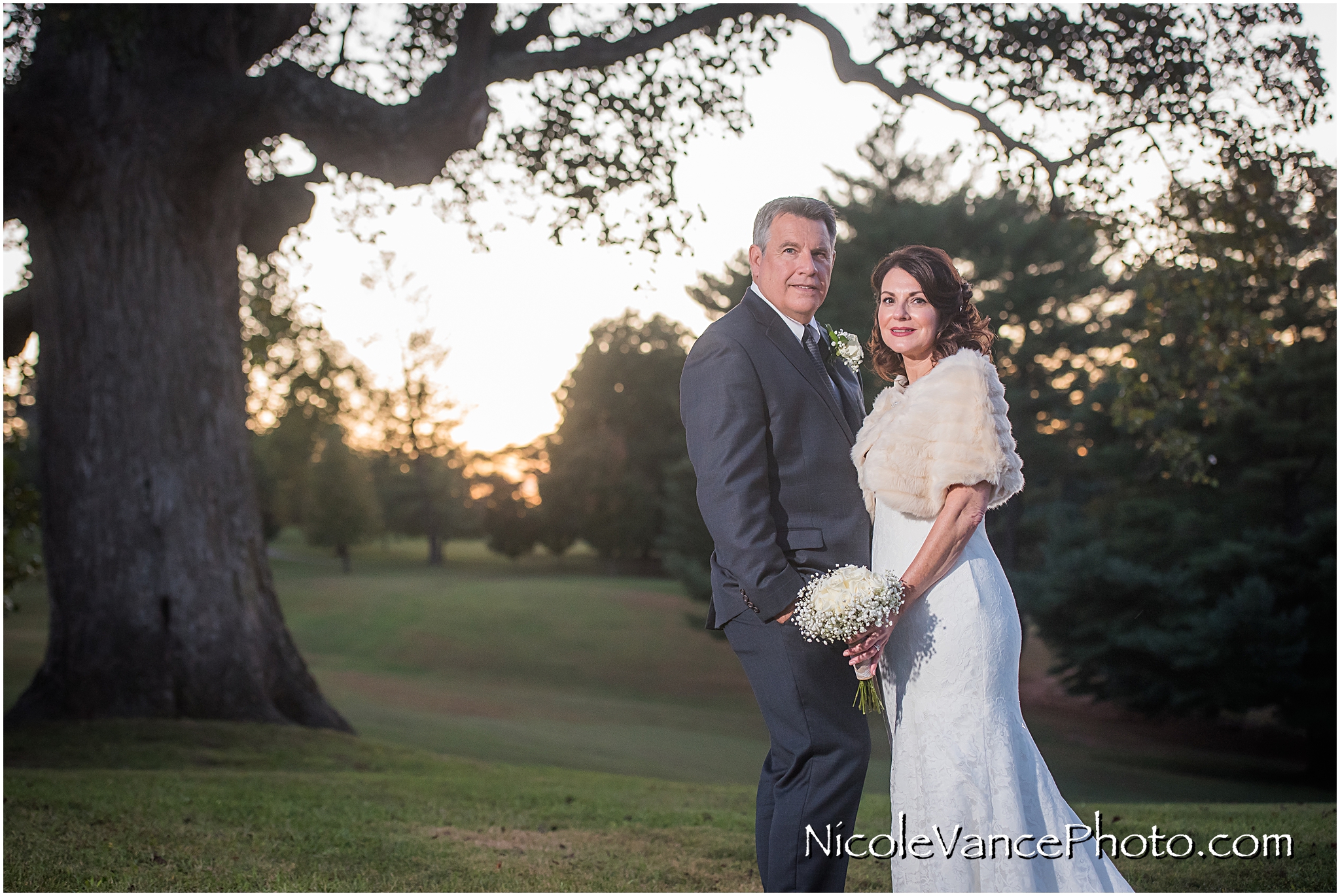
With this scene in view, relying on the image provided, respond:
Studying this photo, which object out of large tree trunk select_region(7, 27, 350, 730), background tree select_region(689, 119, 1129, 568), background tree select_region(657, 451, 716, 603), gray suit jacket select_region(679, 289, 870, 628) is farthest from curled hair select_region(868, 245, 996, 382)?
background tree select_region(657, 451, 716, 603)

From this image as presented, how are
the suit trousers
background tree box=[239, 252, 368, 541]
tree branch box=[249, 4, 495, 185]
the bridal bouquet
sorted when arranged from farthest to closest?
background tree box=[239, 252, 368, 541] < tree branch box=[249, 4, 495, 185] < the suit trousers < the bridal bouquet

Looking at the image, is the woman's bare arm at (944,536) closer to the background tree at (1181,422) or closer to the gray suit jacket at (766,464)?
the gray suit jacket at (766,464)

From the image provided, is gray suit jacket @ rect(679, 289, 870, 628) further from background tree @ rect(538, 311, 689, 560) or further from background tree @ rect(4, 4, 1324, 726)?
background tree @ rect(538, 311, 689, 560)

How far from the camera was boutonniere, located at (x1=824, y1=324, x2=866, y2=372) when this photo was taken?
4074 millimetres

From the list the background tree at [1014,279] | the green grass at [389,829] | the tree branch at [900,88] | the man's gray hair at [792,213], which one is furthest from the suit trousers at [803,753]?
the background tree at [1014,279]

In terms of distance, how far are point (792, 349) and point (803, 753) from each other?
146 cm

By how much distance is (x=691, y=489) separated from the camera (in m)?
30.7

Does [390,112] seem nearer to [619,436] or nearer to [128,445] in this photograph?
[128,445]

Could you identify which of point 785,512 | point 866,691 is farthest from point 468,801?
point 785,512

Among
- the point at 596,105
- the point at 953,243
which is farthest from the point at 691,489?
Result: the point at 596,105

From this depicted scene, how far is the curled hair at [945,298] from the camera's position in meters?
3.89

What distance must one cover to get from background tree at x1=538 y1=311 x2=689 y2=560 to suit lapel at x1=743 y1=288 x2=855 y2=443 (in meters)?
44.3

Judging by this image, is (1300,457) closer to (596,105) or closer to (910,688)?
(596,105)

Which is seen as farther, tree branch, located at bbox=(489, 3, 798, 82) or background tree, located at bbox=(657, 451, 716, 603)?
background tree, located at bbox=(657, 451, 716, 603)
